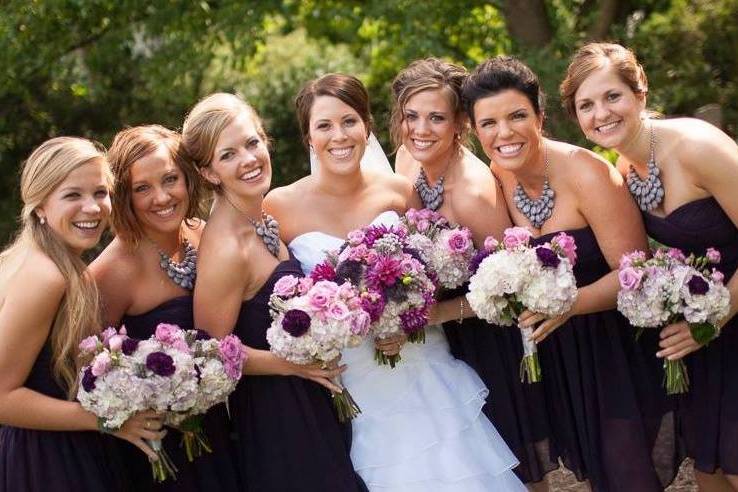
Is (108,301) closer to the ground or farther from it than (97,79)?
closer to the ground

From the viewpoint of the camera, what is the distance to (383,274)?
4.74 metres

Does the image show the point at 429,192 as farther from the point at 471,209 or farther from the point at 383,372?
the point at 383,372

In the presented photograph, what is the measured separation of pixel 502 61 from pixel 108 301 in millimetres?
2254

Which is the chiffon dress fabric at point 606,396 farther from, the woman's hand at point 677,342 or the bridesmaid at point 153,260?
the bridesmaid at point 153,260

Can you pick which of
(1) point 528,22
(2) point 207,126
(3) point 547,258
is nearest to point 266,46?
(1) point 528,22

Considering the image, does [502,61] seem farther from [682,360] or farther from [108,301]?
[108,301]

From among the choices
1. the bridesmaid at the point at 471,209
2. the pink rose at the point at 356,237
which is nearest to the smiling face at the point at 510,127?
the bridesmaid at the point at 471,209

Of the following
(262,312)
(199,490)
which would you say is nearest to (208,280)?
(262,312)

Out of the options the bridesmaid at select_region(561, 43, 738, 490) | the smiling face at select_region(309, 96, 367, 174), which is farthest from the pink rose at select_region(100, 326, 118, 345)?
the bridesmaid at select_region(561, 43, 738, 490)

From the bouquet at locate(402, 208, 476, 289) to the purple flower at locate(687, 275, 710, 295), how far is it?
3.38 feet

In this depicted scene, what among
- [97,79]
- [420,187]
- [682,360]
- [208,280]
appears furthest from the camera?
[97,79]

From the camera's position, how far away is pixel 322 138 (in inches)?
208

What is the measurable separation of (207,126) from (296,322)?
3.72 feet

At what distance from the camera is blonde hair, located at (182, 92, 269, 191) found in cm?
506
